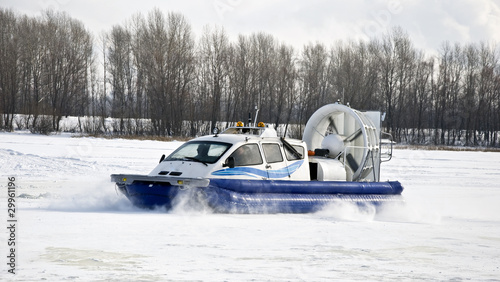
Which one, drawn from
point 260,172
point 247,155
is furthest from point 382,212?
point 247,155

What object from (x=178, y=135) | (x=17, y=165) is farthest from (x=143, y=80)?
(x=17, y=165)

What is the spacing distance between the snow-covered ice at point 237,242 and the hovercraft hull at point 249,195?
0.18 m

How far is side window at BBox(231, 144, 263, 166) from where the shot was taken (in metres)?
9.84

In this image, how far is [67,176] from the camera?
14.7 meters

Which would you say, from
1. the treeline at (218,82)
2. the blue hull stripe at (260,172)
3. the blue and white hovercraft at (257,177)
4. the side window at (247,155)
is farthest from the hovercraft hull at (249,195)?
the treeline at (218,82)

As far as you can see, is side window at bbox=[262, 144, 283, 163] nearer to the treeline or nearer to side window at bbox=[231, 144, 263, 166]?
side window at bbox=[231, 144, 263, 166]

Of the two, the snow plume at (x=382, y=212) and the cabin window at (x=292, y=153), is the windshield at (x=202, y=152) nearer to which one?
the cabin window at (x=292, y=153)

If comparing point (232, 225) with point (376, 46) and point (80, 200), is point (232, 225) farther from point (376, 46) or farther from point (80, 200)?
point (376, 46)

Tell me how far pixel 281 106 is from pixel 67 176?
39.8m

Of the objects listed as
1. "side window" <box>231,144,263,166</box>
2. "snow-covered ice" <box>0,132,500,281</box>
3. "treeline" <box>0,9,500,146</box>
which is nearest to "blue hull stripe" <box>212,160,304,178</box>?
"side window" <box>231,144,263,166</box>

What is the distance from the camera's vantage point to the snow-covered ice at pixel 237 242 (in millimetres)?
5461

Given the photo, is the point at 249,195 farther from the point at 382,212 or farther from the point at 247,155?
the point at 382,212

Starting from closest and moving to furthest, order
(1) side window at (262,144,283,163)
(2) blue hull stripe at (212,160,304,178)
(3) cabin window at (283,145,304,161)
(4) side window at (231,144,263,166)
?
(2) blue hull stripe at (212,160,304,178)
(4) side window at (231,144,263,166)
(1) side window at (262,144,283,163)
(3) cabin window at (283,145,304,161)

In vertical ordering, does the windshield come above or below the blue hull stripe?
above
